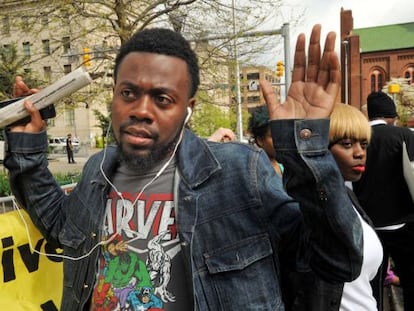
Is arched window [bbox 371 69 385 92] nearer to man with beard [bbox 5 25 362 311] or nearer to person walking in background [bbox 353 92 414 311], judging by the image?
person walking in background [bbox 353 92 414 311]

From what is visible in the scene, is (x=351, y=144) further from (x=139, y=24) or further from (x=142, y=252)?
(x=139, y=24)

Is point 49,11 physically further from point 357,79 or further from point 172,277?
point 357,79

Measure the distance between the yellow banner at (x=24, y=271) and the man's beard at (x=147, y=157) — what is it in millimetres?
823

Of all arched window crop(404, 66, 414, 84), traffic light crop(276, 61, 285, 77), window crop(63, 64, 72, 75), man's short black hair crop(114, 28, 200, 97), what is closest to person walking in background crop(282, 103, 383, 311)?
man's short black hair crop(114, 28, 200, 97)

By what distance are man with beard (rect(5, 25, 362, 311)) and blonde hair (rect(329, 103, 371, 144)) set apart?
3.16 ft

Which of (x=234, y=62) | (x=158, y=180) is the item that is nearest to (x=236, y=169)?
(x=158, y=180)

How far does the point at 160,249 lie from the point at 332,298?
72 centimetres

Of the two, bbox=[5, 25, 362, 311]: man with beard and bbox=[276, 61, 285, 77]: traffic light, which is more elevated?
bbox=[276, 61, 285, 77]: traffic light

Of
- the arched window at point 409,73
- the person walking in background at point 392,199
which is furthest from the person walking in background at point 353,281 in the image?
the arched window at point 409,73

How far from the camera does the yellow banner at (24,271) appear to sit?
207 cm

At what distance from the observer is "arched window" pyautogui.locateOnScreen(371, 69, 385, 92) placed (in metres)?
53.0

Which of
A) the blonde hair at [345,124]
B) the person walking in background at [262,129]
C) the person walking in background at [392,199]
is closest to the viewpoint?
the blonde hair at [345,124]

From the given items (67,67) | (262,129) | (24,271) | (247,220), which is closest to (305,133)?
(247,220)

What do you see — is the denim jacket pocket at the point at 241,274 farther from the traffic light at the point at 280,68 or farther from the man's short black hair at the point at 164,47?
the traffic light at the point at 280,68
